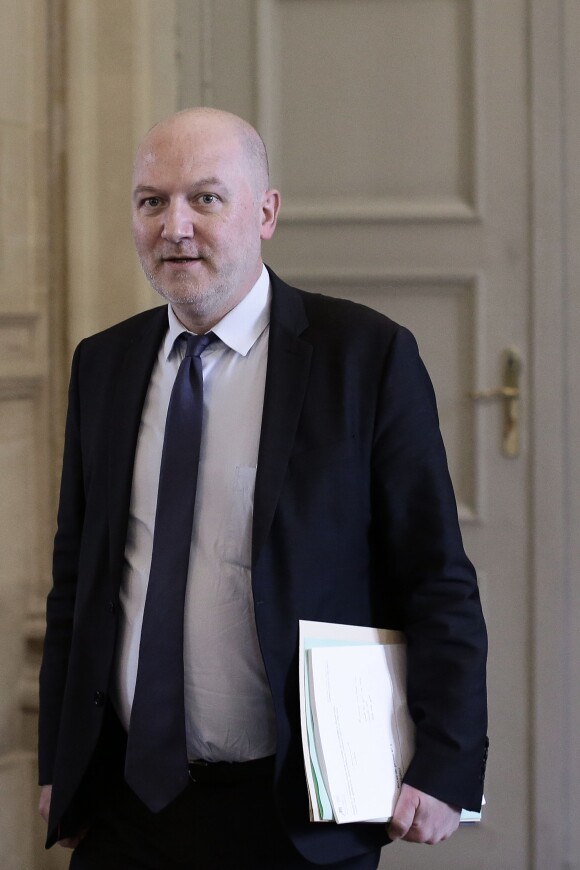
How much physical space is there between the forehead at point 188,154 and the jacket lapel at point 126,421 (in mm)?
278

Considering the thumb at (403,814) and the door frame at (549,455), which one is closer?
the thumb at (403,814)

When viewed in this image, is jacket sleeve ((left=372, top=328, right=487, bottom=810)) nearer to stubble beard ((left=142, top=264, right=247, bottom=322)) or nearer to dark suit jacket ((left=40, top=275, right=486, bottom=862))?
dark suit jacket ((left=40, top=275, right=486, bottom=862))

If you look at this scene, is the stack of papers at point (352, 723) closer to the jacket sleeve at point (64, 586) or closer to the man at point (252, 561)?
the man at point (252, 561)

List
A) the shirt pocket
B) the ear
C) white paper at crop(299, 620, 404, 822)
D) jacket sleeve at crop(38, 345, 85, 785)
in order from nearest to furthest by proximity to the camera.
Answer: white paper at crop(299, 620, 404, 822), the shirt pocket, the ear, jacket sleeve at crop(38, 345, 85, 785)

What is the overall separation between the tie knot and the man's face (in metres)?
0.05

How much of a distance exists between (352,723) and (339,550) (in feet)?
0.77

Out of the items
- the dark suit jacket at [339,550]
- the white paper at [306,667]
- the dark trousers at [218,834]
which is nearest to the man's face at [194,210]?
the dark suit jacket at [339,550]

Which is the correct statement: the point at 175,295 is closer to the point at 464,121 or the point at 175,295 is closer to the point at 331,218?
the point at 331,218

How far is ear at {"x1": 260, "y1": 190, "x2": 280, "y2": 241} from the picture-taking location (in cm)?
157

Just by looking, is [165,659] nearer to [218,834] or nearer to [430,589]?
[218,834]

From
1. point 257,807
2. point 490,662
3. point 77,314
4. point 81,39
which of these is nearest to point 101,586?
point 257,807

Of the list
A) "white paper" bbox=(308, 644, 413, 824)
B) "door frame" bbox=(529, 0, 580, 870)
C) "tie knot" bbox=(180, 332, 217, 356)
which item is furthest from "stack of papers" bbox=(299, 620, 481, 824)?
"door frame" bbox=(529, 0, 580, 870)

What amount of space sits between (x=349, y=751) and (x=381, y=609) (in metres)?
0.23

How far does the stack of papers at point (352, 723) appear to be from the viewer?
1349 mm
